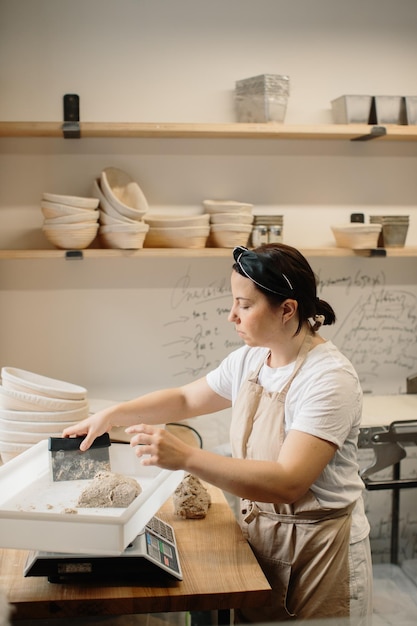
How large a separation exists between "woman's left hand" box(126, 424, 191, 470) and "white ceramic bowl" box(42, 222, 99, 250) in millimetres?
1654

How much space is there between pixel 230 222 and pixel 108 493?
1.76 metres

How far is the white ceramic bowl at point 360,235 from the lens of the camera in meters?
3.20

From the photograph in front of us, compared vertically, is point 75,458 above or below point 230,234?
below

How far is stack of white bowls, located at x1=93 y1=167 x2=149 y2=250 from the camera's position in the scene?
2.99m

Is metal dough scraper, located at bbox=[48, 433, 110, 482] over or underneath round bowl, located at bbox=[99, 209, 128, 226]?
underneath

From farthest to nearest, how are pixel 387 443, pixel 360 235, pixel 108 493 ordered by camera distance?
pixel 360 235, pixel 387 443, pixel 108 493

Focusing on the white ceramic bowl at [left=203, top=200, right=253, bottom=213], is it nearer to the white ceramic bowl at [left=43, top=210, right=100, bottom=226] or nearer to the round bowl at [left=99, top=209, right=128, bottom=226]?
the round bowl at [left=99, top=209, right=128, bottom=226]

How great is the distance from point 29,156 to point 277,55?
4.07 feet

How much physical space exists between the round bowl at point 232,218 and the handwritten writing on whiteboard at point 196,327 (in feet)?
1.12

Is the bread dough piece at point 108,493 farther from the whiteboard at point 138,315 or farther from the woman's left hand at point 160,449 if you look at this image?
the whiteboard at point 138,315

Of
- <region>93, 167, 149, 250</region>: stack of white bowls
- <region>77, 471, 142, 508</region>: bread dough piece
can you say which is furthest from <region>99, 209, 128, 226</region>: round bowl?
<region>77, 471, 142, 508</region>: bread dough piece

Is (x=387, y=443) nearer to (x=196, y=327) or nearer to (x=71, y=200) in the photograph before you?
(x=196, y=327)

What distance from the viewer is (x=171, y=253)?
3.05 metres

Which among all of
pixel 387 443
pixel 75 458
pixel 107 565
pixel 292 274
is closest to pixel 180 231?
pixel 387 443
